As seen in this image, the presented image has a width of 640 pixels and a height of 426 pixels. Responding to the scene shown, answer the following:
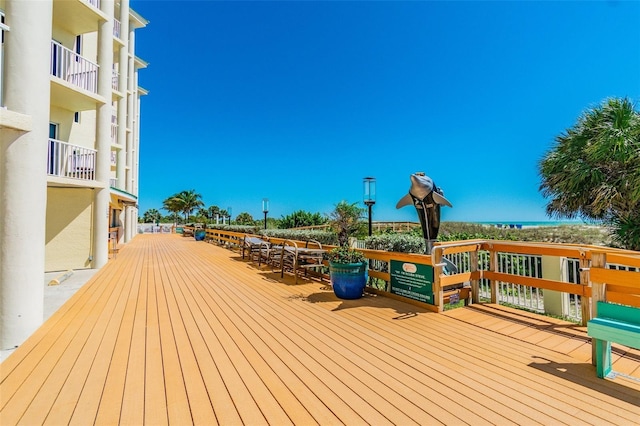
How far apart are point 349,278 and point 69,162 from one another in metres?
8.18

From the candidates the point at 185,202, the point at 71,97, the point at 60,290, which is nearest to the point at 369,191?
the point at 60,290

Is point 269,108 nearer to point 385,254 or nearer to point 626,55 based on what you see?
point 626,55

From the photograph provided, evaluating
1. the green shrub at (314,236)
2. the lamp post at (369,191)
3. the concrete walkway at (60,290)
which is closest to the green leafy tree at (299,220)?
the green shrub at (314,236)

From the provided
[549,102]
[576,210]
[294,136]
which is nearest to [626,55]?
[576,210]

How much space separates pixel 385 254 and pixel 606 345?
2.97 metres

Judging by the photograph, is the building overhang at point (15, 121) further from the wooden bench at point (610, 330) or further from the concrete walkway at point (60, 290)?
the wooden bench at point (610, 330)

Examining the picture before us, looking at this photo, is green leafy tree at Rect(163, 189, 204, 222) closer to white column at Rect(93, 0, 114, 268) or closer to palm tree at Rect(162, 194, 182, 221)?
palm tree at Rect(162, 194, 182, 221)

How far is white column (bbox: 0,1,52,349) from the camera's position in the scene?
3238mm

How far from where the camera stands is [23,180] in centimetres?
332

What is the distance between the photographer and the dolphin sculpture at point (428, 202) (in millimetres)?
4715

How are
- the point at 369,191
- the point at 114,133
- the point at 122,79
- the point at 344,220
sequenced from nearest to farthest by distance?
the point at 344,220
the point at 369,191
the point at 122,79
the point at 114,133

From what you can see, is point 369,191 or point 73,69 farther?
point 73,69

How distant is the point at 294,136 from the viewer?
3653 cm

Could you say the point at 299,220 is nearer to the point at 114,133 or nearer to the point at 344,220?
the point at 114,133
